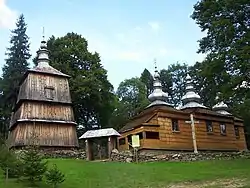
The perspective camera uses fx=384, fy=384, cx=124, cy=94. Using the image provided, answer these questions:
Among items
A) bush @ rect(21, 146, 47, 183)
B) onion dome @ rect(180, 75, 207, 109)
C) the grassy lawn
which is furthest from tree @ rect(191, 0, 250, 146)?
onion dome @ rect(180, 75, 207, 109)

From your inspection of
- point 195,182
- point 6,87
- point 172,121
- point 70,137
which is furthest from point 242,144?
point 6,87

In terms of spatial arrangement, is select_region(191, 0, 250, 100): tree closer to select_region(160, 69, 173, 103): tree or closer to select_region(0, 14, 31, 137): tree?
select_region(0, 14, 31, 137): tree

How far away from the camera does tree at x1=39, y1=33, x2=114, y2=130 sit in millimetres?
48531

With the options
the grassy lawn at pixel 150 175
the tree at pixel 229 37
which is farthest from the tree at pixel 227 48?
the grassy lawn at pixel 150 175

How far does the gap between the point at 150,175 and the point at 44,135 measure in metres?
15.7

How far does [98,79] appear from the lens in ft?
167

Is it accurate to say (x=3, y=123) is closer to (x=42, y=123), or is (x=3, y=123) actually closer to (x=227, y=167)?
(x=42, y=123)

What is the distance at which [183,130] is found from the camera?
121 ft

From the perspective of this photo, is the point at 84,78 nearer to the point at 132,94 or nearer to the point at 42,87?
the point at 42,87

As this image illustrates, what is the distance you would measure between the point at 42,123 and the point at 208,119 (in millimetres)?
16681

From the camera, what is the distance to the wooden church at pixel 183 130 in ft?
114

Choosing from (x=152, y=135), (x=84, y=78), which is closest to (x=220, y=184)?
(x=152, y=135)

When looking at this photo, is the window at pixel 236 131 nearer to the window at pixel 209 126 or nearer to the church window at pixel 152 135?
the window at pixel 209 126

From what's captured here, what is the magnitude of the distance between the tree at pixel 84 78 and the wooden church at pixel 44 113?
1013cm
